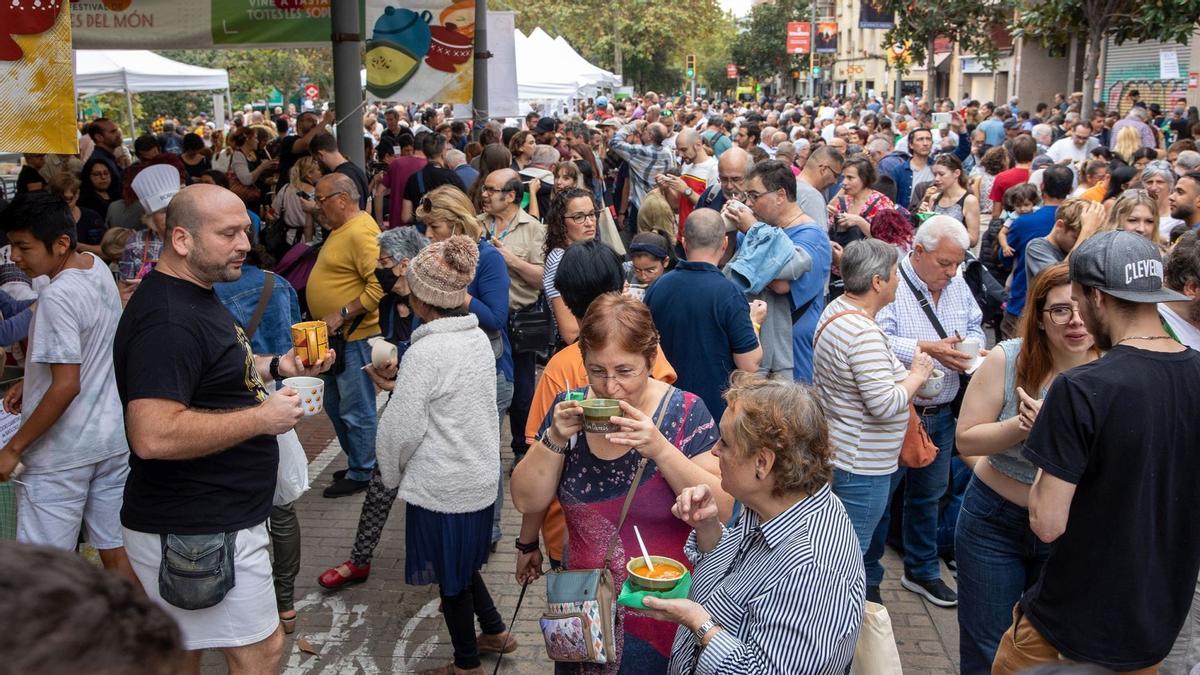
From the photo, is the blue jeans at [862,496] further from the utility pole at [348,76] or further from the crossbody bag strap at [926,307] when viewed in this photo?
the utility pole at [348,76]

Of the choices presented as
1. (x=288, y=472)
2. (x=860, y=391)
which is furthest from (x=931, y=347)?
(x=288, y=472)

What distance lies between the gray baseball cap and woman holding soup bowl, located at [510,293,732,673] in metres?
1.25

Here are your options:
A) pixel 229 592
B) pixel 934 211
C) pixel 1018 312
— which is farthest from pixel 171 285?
pixel 934 211

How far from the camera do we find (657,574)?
2.89 meters

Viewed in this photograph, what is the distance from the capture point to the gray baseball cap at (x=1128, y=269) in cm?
281

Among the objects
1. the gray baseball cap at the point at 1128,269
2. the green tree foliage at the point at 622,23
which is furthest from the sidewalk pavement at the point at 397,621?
the green tree foliage at the point at 622,23

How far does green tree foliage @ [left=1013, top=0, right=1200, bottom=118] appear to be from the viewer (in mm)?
16031

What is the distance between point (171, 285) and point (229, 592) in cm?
105

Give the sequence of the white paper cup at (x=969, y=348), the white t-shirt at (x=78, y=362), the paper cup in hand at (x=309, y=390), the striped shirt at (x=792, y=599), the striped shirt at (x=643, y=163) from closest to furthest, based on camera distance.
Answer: the striped shirt at (x=792, y=599)
the paper cup in hand at (x=309, y=390)
the white t-shirt at (x=78, y=362)
the white paper cup at (x=969, y=348)
the striped shirt at (x=643, y=163)

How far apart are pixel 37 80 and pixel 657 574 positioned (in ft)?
12.6

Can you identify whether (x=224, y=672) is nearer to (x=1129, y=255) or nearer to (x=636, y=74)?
(x=1129, y=255)

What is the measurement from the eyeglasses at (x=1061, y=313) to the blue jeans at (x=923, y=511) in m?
1.66

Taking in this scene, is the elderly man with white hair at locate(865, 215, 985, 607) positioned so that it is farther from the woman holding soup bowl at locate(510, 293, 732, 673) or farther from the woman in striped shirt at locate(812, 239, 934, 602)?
the woman holding soup bowl at locate(510, 293, 732, 673)

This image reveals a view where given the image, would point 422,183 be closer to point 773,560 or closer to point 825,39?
point 773,560
